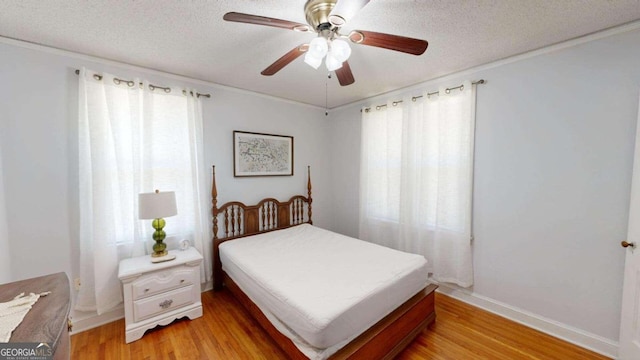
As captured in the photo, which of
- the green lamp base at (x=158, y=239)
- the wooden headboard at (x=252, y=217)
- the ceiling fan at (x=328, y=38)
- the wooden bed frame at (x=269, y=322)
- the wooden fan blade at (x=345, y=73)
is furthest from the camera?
the wooden headboard at (x=252, y=217)

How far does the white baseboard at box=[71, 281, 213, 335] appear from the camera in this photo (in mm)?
2187

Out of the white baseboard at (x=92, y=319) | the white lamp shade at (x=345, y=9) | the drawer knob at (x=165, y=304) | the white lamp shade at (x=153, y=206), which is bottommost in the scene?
the white baseboard at (x=92, y=319)

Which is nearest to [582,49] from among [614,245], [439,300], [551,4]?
[551,4]

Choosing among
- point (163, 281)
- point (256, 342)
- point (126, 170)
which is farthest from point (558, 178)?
point (126, 170)

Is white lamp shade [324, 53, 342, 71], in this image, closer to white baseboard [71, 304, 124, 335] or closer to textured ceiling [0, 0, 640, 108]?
textured ceiling [0, 0, 640, 108]

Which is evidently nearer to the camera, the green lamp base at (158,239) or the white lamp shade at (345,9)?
the white lamp shade at (345,9)

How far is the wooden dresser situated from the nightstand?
89 cm

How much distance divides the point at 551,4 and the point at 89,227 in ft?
12.8

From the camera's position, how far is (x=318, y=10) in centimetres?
141

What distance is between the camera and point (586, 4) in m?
1.53

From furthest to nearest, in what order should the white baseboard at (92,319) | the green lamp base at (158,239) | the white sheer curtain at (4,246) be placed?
the green lamp base at (158,239)
the white baseboard at (92,319)
the white sheer curtain at (4,246)

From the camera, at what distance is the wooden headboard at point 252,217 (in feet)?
9.50

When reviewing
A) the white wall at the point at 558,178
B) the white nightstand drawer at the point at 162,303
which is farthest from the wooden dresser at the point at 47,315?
the white wall at the point at 558,178

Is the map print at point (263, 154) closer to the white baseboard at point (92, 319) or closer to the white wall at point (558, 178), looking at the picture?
the white baseboard at point (92, 319)
